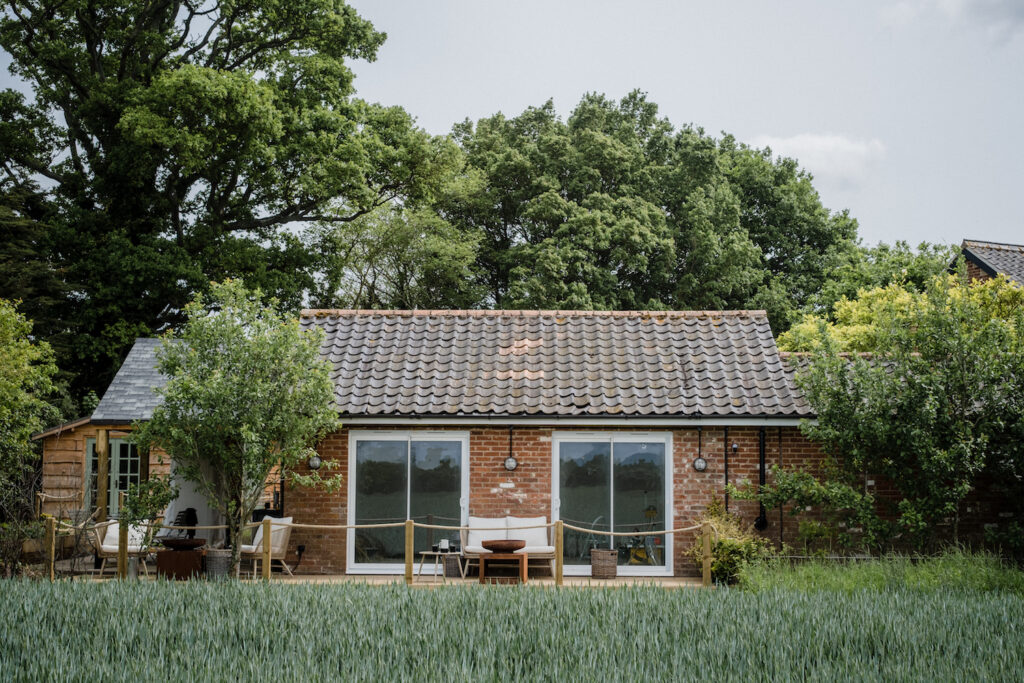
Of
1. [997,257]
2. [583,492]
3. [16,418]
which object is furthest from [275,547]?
Answer: [997,257]

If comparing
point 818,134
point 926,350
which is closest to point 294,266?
point 926,350

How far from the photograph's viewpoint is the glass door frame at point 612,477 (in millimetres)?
13242

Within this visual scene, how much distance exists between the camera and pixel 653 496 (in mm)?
13438

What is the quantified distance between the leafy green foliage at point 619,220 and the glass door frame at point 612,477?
13564 millimetres

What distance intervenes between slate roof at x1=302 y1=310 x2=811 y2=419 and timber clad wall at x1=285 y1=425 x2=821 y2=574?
466 millimetres

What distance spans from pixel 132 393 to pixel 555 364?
8.35 m

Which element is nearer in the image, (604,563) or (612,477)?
(604,563)

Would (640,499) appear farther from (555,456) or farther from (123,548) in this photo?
(123,548)

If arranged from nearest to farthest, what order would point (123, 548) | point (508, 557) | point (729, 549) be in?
1. point (729, 549)
2. point (123, 548)
3. point (508, 557)

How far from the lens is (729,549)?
11734 mm

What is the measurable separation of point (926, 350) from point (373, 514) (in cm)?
805

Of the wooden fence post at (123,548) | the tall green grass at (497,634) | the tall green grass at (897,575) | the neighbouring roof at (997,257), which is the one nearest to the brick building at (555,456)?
the tall green grass at (897,575)

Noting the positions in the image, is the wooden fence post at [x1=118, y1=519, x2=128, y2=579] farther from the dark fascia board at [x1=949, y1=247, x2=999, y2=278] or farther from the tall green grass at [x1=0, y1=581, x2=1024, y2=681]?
the dark fascia board at [x1=949, y1=247, x2=999, y2=278]

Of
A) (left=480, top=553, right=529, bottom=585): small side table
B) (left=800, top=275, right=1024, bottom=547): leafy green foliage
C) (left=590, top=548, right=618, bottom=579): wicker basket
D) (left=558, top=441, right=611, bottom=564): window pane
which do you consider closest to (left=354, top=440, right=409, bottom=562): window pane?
(left=480, top=553, right=529, bottom=585): small side table
